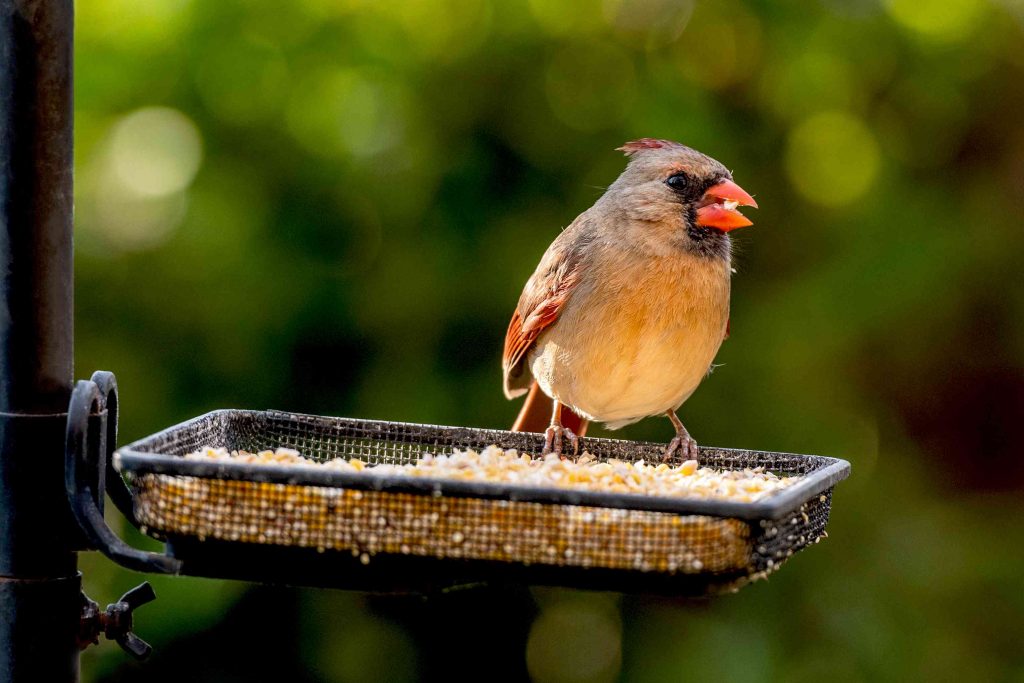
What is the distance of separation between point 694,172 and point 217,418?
57.4 inches

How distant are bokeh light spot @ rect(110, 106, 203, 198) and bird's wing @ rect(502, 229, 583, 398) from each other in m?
1.02

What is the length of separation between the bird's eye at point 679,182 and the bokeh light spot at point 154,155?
1.35 meters

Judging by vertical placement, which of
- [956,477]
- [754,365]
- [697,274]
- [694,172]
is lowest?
[956,477]

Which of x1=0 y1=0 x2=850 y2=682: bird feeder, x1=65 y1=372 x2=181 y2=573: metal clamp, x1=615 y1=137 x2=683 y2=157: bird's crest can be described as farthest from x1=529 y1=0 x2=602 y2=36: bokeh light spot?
x1=65 y1=372 x2=181 y2=573: metal clamp

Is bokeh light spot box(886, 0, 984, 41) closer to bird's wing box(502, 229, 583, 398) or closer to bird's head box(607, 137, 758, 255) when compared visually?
bird's head box(607, 137, 758, 255)

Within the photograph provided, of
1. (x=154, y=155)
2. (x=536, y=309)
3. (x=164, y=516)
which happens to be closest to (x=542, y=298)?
(x=536, y=309)

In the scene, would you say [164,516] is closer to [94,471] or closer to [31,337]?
[94,471]

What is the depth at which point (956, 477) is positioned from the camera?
4.20 meters

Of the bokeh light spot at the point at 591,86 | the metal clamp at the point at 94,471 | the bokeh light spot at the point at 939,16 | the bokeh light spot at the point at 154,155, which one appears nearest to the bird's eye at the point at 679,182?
the bokeh light spot at the point at 591,86

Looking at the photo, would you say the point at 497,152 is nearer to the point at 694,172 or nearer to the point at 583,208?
the point at 583,208

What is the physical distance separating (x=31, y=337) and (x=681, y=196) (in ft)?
6.42

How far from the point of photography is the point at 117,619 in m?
2.37

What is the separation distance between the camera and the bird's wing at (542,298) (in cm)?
Result: 377

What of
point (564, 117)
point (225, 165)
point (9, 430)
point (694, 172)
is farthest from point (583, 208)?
point (9, 430)
